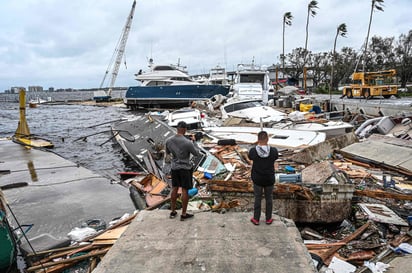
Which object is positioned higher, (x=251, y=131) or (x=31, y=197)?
(x=251, y=131)

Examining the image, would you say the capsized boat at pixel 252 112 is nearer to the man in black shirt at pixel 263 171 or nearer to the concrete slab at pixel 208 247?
the man in black shirt at pixel 263 171

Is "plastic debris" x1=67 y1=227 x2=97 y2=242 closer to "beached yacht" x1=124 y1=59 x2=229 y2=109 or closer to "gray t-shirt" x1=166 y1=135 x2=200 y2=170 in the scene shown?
"gray t-shirt" x1=166 y1=135 x2=200 y2=170

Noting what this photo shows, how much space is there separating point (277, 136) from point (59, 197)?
7698mm

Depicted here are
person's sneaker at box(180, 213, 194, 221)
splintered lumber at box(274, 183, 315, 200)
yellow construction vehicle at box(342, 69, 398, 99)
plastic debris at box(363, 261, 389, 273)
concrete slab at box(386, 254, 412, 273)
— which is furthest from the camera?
yellow construction vehicle at box(342, 69, 398, 99)

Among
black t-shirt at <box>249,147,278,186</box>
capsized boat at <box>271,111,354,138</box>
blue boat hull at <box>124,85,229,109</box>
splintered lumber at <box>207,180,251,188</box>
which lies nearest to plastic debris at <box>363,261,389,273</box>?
black t-shirt at <box>249,147,278,186</box>

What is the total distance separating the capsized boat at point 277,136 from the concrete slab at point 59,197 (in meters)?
4.86

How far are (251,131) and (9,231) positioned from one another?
9194 millimetres

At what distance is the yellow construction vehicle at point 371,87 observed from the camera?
2781 centimetres

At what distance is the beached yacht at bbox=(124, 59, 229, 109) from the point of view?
1356 inches

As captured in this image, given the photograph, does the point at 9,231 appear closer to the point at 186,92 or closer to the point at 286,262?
the point at 286,262

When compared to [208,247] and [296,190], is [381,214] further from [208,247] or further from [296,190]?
[208,247]

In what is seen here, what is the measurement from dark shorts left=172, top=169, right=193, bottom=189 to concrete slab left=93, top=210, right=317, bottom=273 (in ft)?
1.83

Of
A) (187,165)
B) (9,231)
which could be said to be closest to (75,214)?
(9,231)

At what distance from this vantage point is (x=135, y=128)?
16688mm
